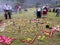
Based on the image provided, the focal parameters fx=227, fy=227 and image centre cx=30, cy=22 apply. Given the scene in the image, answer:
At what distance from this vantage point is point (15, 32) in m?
17.0

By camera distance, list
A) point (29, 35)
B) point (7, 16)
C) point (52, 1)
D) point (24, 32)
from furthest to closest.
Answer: point (52, 1), point (7, 16), point (24, 32), point (29, 35)

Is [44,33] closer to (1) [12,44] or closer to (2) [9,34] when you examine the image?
(2) [9,34]

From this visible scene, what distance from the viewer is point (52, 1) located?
166 feet

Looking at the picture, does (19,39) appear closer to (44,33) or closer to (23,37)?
(23,37)

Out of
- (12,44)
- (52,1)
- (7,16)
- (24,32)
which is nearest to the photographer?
(12,44)

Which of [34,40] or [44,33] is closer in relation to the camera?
[34,40]

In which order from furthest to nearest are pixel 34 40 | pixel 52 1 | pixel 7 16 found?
1. pixel 52 1
2. pixel 7 16
3. pixel 34 40

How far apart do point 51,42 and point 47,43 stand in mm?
379

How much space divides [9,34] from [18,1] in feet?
119

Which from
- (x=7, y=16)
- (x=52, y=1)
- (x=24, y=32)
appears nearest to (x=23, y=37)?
(x=24, y=32)

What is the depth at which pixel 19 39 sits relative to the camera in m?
14.6

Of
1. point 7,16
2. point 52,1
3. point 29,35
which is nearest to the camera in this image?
point 29,35

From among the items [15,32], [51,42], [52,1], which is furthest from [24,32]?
[52,1]

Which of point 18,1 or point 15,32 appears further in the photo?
point 18,1
